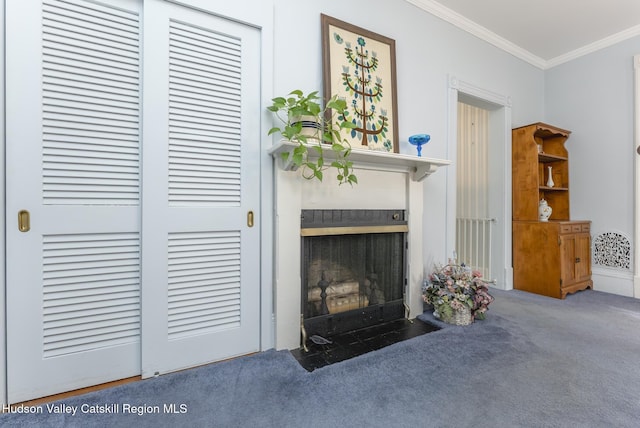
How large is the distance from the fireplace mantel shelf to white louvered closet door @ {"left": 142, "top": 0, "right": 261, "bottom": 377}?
197 millimetres

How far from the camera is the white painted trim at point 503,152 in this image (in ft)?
8.91

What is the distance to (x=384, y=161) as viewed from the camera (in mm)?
2162

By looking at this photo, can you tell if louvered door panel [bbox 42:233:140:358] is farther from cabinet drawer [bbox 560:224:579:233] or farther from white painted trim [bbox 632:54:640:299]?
white painted trim [bbox 632:54:640:299]

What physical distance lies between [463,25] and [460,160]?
160 centimetres

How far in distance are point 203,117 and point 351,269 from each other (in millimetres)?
1426

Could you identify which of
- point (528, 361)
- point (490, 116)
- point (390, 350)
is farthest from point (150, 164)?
point (490, 116)

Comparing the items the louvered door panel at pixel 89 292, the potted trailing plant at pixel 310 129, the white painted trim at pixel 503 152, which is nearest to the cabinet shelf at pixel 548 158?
the white painted trim at pixel 503 152

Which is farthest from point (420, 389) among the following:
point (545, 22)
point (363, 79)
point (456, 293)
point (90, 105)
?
point (545, 22)

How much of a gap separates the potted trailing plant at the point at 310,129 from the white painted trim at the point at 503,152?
125cm

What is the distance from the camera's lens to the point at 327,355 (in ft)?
5.82

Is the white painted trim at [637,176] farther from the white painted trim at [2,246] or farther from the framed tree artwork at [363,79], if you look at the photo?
the white painted trim at [2,246]

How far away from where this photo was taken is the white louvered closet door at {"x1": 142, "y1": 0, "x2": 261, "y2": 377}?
1591 millimetres

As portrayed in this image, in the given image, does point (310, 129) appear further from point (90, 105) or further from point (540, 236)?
point (540, 236)

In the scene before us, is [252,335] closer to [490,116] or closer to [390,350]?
[390,350]
